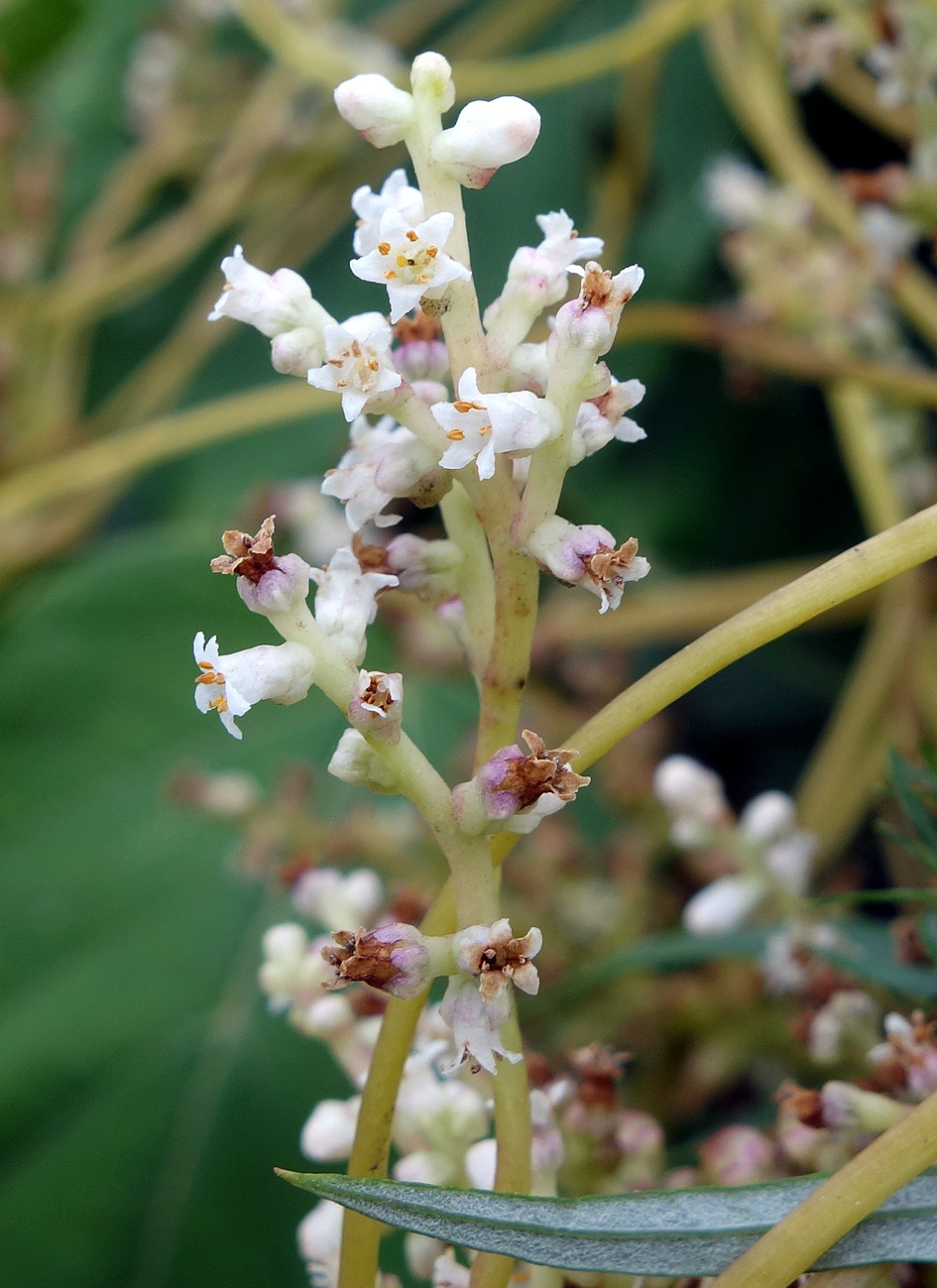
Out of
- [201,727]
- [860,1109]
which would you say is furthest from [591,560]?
[201,727]

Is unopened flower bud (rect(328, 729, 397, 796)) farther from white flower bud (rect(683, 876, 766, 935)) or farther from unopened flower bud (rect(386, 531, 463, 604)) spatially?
white flower bud (rect(683, 876, 766, 935))

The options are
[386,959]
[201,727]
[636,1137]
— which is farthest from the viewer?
[201,727]

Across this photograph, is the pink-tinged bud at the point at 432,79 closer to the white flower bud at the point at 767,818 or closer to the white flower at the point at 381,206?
the white flower at the point at 381,206

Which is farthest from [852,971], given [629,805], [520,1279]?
[629,805]

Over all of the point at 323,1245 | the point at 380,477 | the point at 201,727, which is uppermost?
the point at 201,727

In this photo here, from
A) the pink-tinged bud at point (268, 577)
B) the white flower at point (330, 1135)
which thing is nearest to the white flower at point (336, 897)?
the white flower at point (330, 1135)

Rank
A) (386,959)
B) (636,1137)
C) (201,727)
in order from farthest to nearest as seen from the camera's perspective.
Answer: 1. (201,727)
2. (636,1137)
3. (386,959)

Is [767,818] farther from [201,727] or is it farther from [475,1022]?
[201,727]
